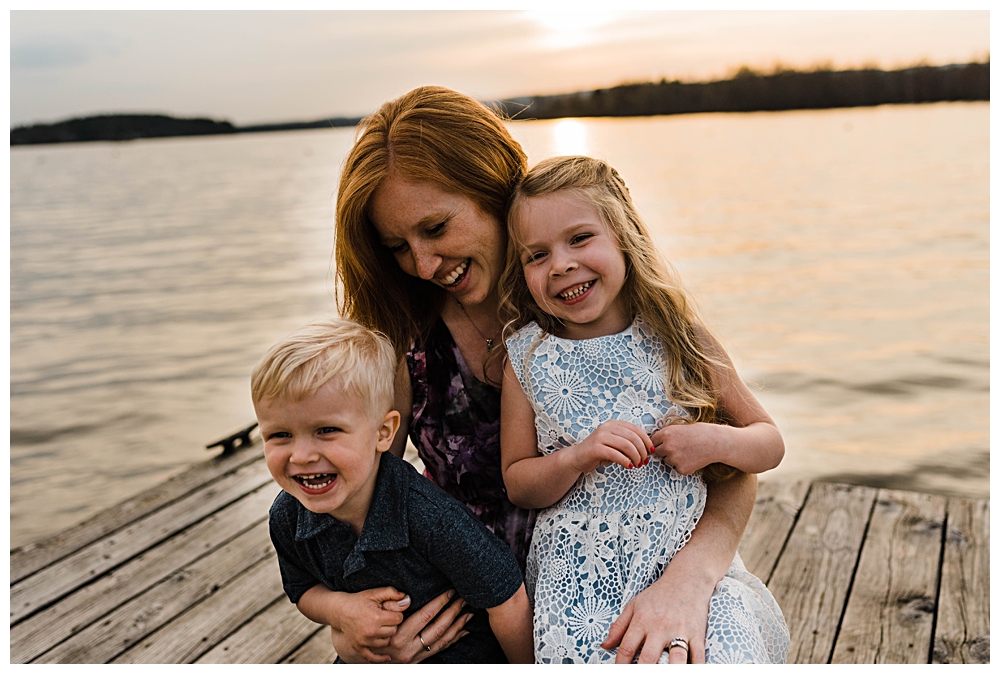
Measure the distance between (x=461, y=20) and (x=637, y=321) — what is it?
1.44 meters

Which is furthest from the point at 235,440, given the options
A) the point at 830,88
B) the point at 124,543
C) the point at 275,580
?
the point at 830,88

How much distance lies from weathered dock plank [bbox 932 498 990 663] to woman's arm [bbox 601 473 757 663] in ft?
3.77

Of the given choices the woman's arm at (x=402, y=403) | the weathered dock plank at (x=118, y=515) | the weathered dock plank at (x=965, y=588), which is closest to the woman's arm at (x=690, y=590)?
the woman's arm at (x=402, y=403)

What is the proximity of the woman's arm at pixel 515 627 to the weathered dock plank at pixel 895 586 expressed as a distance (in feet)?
4.01

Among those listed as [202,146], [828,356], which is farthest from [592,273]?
[202,146]

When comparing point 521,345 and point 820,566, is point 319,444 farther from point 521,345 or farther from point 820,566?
point 820,566

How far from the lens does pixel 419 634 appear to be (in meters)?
1.74

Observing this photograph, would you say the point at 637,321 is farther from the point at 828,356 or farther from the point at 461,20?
the point at 828,356

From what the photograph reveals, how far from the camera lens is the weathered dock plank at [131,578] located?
2.73 metres

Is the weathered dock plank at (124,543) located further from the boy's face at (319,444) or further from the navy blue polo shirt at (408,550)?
the boy's face at (319,444)

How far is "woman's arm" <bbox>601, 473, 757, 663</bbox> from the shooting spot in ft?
5.32

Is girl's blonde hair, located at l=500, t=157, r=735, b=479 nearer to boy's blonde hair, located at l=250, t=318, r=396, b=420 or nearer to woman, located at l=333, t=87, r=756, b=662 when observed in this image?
woman, located at l=333, t=87, r=756, b=662

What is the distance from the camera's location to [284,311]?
408 inches

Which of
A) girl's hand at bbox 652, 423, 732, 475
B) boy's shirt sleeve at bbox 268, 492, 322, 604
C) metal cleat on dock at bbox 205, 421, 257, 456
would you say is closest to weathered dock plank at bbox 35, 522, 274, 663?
metal cleat on dock at bbox 205, 421, 257, 456
